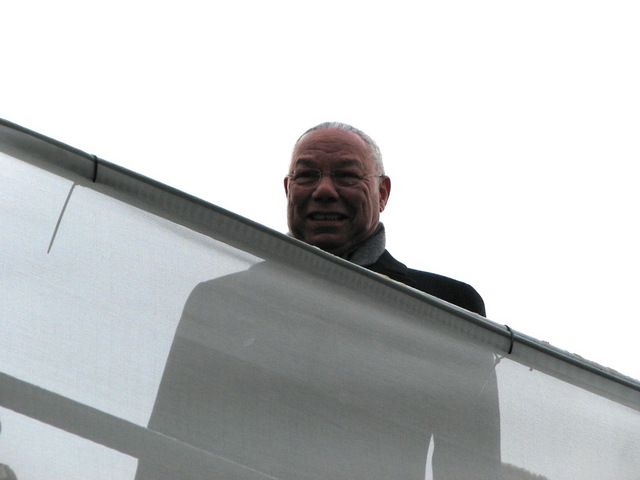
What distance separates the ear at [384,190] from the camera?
2748 millimetres

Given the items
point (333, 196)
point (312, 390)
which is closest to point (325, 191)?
point (333, 196)

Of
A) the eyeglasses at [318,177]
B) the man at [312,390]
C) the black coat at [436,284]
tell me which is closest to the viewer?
the man at [312,390]

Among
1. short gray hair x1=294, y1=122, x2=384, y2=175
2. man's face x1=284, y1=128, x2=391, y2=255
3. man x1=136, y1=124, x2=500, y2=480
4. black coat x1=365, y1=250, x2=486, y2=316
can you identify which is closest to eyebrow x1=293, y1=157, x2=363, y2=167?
man's face x1=284, y1=128, x2=391, y2=255

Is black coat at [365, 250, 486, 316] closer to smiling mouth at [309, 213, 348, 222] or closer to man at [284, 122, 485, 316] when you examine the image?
man at [284, 122, 485, 316]

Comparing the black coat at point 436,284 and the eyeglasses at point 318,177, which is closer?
the black coat at point 436,284

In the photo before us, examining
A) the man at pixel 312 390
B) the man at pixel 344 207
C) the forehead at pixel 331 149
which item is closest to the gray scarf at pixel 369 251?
the man at pixel 344 207

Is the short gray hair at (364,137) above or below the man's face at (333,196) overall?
above

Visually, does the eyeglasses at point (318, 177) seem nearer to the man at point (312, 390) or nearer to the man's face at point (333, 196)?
the man's face at point (333, 196)

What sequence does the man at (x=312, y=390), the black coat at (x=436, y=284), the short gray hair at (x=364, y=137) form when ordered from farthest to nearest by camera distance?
1. the short gray hair at (x=364, y=137)
2. the black coat at (x=436, y=284)
3. the man at (x=312, y=390)

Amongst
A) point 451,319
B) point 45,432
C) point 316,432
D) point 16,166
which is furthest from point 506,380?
point 16,166

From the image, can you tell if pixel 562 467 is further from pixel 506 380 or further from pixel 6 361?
pixel 6 361

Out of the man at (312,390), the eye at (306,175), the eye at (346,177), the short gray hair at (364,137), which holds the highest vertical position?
the short gray hair at (364,137)

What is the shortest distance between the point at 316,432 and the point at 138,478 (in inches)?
11.1

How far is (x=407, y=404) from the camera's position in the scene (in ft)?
4.81
